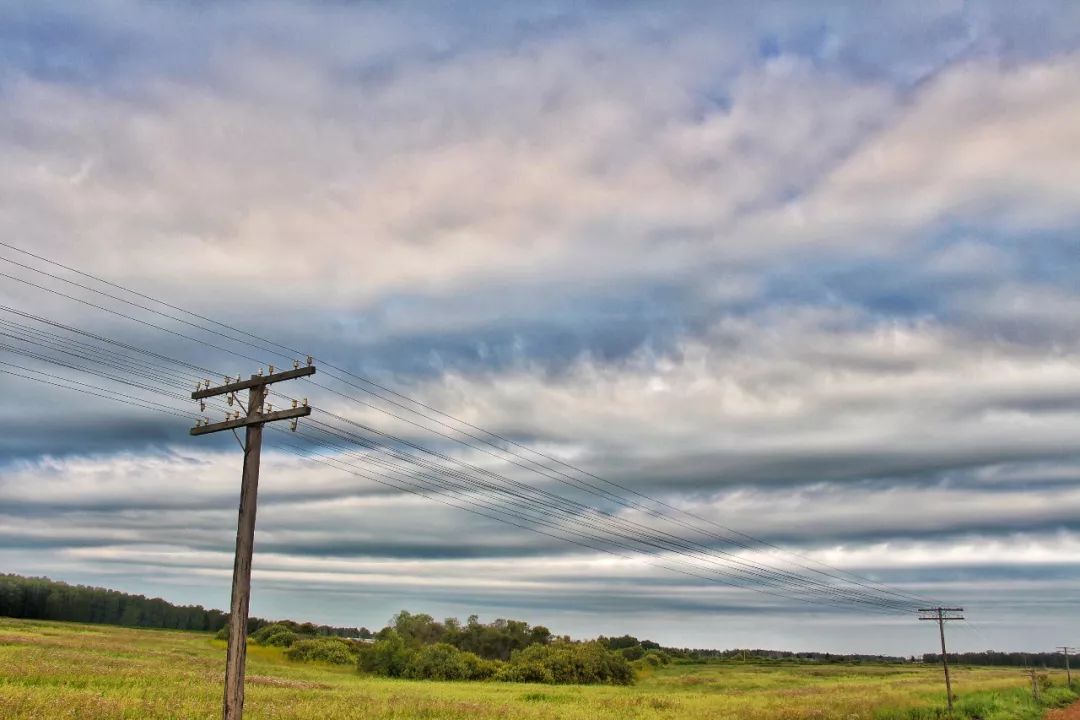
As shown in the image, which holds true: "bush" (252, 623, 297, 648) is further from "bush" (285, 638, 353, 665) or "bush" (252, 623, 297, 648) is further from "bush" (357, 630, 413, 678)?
"bush" (357, 630, 413, 678)

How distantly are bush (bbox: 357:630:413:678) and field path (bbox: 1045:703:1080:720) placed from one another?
59428 mm

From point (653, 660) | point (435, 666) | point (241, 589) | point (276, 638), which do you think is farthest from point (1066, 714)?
point (276, 638)

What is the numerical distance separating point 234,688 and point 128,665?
117 feet

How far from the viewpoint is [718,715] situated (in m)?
45.7

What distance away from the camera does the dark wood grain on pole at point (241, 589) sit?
22.8 m

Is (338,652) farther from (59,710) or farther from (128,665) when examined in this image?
(59,710)

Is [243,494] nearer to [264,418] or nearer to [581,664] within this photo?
[264,418]

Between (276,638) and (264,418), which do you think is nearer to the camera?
(264,418)

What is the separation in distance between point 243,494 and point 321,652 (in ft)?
273

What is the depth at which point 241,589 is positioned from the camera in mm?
23109

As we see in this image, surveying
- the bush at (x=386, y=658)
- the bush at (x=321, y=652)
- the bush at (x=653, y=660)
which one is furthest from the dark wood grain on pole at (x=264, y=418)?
the bush at (x=653, y=660)

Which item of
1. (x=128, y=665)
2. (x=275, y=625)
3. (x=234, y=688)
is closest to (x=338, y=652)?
(x=275, y=625)

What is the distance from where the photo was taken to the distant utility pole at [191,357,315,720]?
900 inches

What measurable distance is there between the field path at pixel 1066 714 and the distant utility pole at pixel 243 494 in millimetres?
54037
